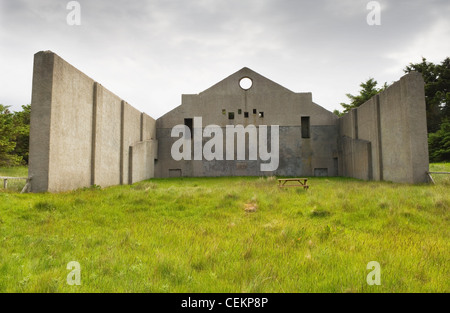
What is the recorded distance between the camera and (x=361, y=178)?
19562mm

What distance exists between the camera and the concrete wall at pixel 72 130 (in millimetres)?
10609

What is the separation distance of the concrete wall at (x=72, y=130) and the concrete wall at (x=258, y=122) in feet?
24.3

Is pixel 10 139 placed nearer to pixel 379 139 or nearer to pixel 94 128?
pixel 94 128

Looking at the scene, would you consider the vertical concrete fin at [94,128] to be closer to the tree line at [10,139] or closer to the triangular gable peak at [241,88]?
the tree line at [10,139]

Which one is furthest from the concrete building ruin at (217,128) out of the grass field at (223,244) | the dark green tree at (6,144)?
the dark green tree at (6,144)

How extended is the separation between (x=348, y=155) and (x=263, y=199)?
15.1 metres

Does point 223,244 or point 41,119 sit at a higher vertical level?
point 41,119

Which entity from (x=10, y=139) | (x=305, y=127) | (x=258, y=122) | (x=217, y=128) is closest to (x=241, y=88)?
(x=258, y=122)

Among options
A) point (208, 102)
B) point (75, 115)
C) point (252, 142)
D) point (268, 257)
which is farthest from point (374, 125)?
point (75, 115)

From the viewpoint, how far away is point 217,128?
24594 mm

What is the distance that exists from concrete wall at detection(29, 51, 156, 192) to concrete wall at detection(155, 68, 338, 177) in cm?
741

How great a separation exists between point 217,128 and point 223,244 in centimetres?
1995

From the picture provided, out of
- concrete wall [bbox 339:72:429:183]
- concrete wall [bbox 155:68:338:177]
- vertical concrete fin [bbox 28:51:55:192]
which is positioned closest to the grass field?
vertical concrete fin [bbox 28:51:55:192]

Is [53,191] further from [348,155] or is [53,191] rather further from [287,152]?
[348,155]
